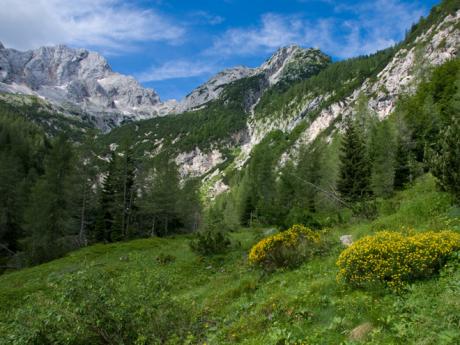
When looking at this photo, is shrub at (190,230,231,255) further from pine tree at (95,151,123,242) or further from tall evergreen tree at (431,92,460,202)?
pine tree at (95,151,123,242)

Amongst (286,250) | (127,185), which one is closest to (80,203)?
(127,185)

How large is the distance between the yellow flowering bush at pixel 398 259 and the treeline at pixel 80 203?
38.9 meters

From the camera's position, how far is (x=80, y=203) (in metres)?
54.6

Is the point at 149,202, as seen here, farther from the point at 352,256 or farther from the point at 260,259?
the point at 352,256

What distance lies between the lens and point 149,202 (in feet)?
204

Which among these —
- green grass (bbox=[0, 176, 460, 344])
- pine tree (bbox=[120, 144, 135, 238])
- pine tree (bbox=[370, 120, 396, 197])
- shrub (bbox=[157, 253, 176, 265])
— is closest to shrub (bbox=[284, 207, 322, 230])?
green grass (bbox=[0, 176, 460, 344])

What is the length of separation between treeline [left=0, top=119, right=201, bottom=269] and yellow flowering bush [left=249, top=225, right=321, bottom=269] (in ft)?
106

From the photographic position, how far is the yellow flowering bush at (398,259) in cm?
998

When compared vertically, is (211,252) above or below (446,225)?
below

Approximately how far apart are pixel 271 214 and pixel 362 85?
152m

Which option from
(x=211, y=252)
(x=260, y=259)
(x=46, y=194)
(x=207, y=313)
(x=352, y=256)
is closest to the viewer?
(x=352, y=256)

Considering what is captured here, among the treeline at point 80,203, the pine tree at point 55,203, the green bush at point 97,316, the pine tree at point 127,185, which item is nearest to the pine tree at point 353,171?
the treeline at point 80,203

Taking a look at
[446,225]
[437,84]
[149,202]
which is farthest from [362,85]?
[446,225]

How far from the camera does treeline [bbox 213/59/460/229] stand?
747 inches
